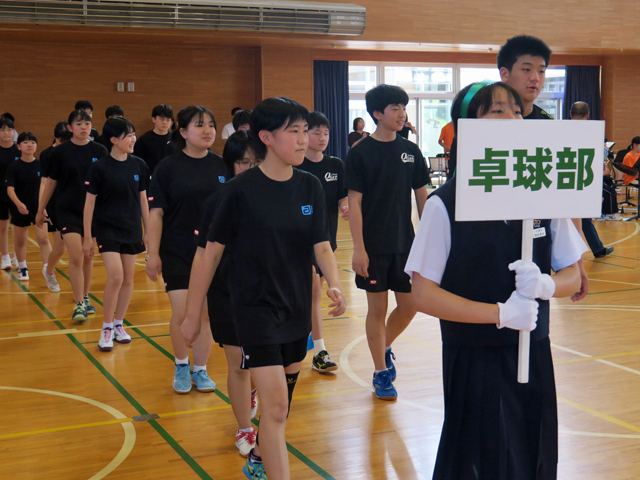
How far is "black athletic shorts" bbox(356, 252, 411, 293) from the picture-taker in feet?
12.4

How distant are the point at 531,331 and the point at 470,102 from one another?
0.62 m

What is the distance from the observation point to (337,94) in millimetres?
16328

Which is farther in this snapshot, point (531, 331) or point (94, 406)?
point (94, 406)

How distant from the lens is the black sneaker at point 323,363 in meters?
4.30

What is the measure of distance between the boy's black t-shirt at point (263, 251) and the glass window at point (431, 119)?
55.2ft

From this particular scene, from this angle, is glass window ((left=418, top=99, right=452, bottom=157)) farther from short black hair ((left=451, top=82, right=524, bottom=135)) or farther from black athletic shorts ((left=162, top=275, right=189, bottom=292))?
short black hair ((left=451, top=82, right=524, bottom=135))

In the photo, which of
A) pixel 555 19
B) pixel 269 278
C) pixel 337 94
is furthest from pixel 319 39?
pixel 269 278

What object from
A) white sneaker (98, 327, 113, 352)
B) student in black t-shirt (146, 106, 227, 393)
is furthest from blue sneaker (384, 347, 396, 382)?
white sneaker (98, 327, 113, 352)

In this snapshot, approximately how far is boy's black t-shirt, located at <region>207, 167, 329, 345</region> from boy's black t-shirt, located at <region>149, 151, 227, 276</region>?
1250mm

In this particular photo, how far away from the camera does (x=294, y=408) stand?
12.2 feet

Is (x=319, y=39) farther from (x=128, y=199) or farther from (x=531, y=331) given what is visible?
(x=531, y=331)

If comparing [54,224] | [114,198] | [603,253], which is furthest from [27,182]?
[603,253]

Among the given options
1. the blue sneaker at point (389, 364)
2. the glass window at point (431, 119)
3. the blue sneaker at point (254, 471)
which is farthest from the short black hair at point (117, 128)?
the glass window at point (431, 119)

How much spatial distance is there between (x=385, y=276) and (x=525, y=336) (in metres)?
2.12
